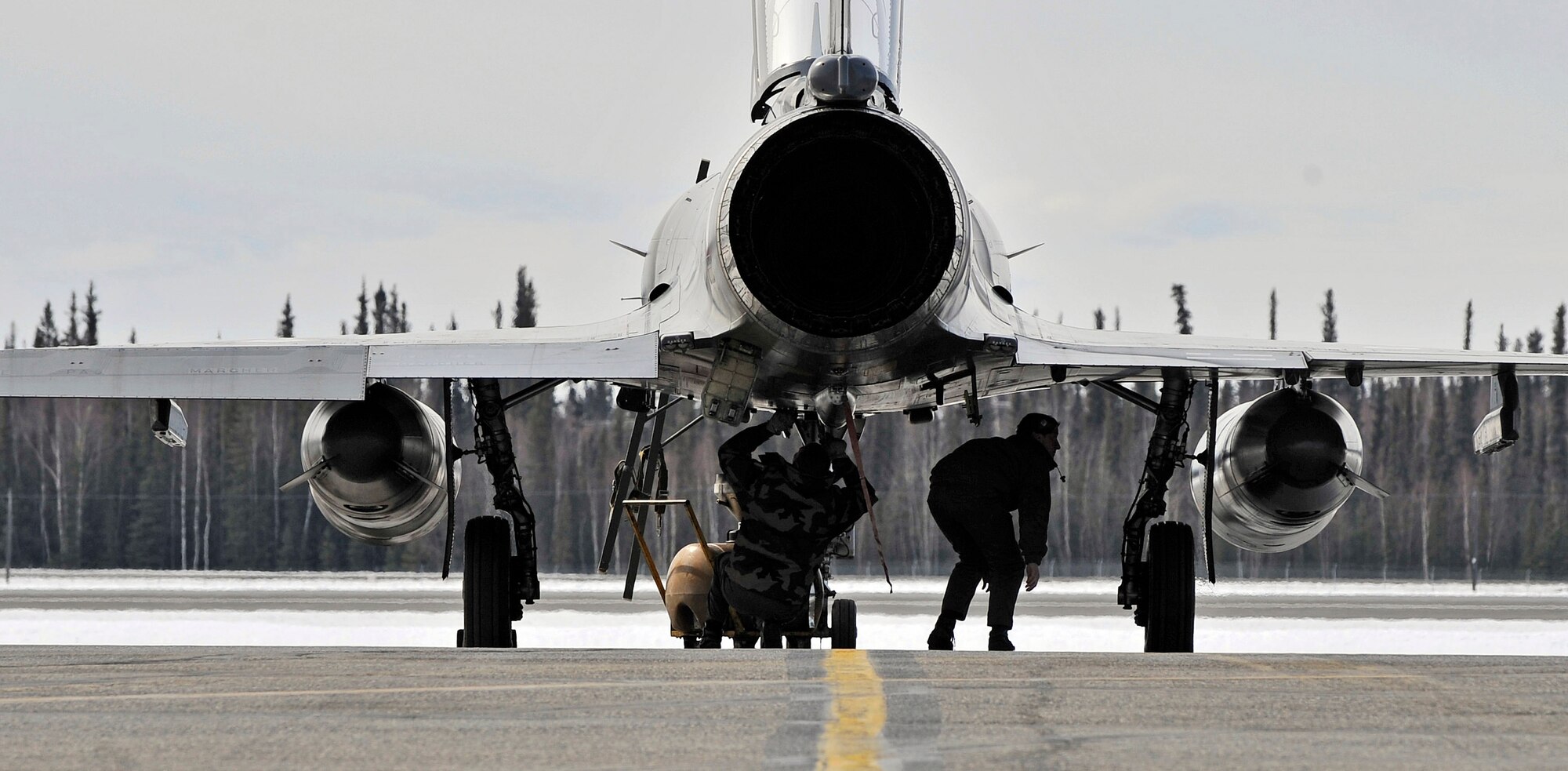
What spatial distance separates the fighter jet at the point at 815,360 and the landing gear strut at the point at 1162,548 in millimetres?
16

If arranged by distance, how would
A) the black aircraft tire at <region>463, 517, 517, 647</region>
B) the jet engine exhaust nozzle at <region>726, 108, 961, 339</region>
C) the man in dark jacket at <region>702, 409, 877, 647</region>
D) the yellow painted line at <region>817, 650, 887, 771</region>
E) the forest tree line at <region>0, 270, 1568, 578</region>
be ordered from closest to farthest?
the yellow painted line at <region>817, 650, 887, 771</region> < the jet engine exhaust nozzle at <region>726, 108, 961, 339</region> < the man in dark jacket at <region>702, 409, 877, 647</region> < the black aircraft tire at <region>463, 517, 517, 647</region> < the forest tree line at <region>0, 270, 1568, 578</region>

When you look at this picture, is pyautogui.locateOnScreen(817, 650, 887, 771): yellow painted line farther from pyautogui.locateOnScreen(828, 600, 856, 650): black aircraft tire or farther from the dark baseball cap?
pyautogui.locateOnScreen(828, 600, 856, 650): black aircraft tire

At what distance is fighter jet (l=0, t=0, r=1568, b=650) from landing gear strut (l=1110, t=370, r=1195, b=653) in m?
0.02

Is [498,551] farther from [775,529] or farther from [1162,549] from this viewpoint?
[1162,549]

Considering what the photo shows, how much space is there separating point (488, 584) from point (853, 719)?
6.33m

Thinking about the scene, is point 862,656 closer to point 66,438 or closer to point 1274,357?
point 1274,357

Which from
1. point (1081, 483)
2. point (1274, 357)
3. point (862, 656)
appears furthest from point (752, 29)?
point (1081, 483)

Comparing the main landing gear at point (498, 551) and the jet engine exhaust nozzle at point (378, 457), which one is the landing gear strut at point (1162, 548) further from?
the jet engine exhaust nozzle at point (378, 457)

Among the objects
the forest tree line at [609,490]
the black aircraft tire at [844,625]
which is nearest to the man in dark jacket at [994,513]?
the black aircraft tire at [844,625]

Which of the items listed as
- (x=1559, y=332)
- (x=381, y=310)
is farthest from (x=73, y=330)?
(x=1559, y=332)

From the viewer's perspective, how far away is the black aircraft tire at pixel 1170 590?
1067cm

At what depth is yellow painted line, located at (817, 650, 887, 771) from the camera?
3971 mm

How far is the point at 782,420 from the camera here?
1084cm

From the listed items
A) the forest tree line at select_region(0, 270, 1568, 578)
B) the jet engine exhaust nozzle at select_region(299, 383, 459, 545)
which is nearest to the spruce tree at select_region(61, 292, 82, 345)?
the forest tree line at select_region(0, 270, 1568, 578)
